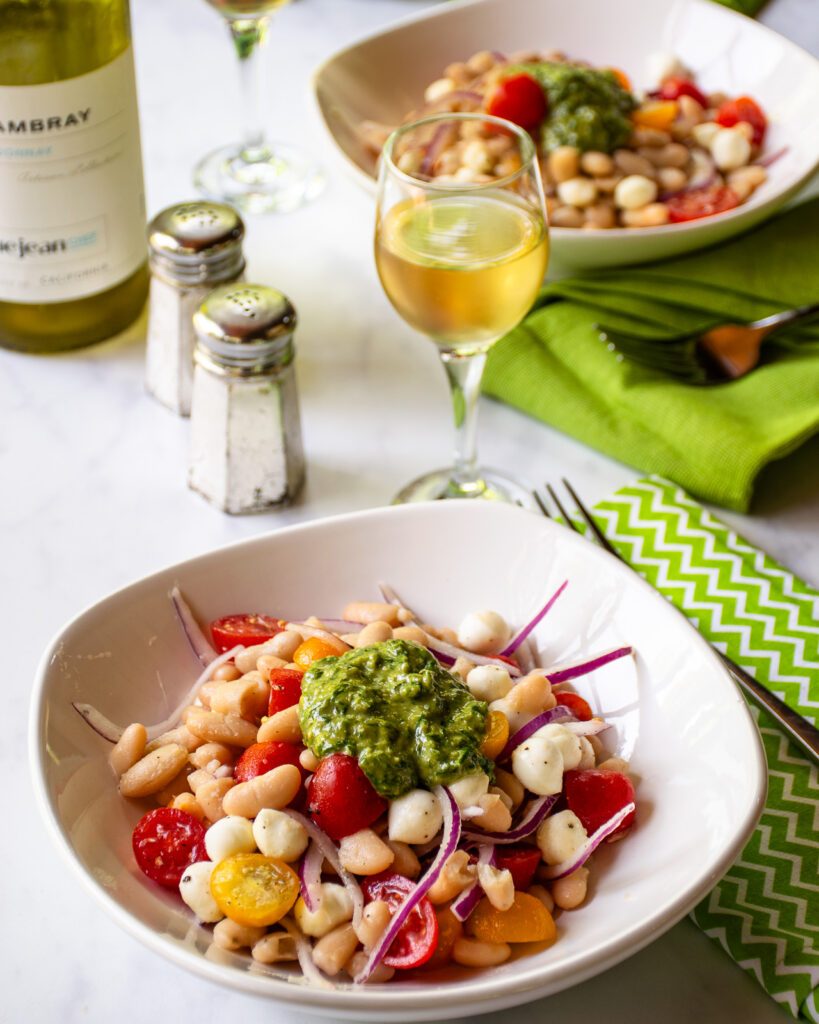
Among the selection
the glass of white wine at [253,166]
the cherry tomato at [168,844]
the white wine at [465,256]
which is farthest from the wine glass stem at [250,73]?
the cherry tomato at [168,844]

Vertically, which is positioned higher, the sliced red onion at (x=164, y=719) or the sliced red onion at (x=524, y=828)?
the sliced red onion at (x=524, y=828)

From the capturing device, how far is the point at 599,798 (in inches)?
42.1

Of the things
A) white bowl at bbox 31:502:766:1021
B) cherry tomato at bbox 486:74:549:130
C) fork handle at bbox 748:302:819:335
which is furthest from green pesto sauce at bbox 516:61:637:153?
white bowl at bbox 31:502:766:1021

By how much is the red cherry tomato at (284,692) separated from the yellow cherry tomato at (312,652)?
0.02 m

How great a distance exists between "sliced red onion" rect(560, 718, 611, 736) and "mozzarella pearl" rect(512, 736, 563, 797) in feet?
0.21

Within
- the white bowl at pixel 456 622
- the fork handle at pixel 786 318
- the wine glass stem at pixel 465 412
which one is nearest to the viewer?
the white bowl at pixel 456 622

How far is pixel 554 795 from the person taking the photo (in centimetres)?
107

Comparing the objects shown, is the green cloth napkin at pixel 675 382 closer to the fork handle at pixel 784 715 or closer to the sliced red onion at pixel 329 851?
the fork handle at pixel 784 715

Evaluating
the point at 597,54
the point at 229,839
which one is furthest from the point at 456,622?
the point at 597,54

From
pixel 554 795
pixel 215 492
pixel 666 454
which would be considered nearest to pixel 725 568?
pixel 666 454

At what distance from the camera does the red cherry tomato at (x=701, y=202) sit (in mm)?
1831

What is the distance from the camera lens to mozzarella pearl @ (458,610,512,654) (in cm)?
124

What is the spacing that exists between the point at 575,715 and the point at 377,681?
19 centimetres

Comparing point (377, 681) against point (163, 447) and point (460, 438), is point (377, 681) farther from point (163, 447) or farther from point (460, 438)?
point (163, 447)
